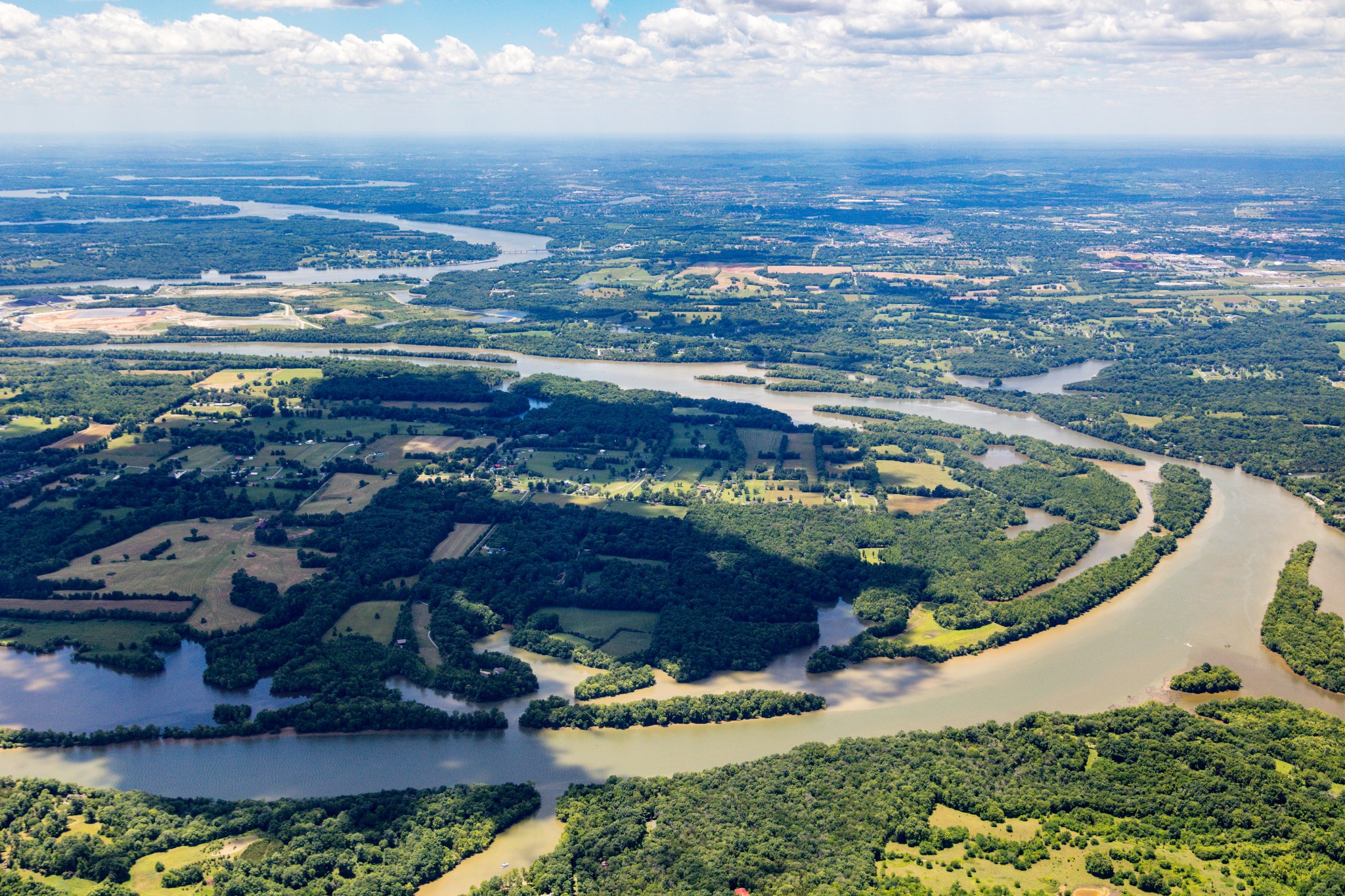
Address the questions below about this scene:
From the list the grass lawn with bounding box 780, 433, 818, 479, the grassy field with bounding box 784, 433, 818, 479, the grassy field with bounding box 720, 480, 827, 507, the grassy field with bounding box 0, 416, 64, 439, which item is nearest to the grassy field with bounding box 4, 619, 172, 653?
the grassy field with bounding box 0, 416, 64, 439

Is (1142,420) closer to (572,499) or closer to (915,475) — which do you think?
(915,475)

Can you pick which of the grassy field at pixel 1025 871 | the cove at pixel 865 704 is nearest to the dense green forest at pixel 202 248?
the cove at pixel 865 704

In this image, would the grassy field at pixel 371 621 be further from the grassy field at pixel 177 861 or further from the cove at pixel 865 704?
the grassy field at pixel 177 861

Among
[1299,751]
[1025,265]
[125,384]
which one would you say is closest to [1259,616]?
[1299,751]

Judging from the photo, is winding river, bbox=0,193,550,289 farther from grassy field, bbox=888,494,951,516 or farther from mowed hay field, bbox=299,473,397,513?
grassy field, bbox=888,494,951,516

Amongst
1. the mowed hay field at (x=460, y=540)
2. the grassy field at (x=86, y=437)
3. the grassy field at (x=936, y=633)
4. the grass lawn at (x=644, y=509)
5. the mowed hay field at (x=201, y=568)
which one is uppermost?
the grassy field at (x=86, y=437)

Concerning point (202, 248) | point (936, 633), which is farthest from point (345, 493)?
point (202, 248)
